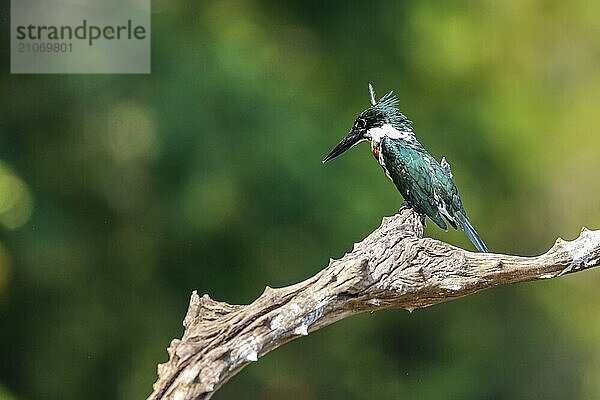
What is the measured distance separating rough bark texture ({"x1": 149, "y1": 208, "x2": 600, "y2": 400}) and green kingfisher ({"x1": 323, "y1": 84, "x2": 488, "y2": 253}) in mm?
49

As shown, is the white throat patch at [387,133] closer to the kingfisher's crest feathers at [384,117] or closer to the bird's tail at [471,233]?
the kingfisher's crest feathers at [384,117]

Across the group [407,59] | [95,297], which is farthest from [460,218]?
[95,297]

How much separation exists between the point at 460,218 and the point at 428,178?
0.21 feet

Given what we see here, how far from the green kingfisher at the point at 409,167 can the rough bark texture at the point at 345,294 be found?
5 centimetres

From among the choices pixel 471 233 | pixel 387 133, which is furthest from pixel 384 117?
pixel 471 233

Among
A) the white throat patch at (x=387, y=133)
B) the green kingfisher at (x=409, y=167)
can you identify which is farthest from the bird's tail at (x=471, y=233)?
the white throat patch at (x=387, y=133)

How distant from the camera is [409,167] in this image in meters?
1.09

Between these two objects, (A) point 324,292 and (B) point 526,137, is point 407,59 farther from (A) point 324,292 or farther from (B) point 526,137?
(A) point 324,292

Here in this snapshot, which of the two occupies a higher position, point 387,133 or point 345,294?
point 387,133

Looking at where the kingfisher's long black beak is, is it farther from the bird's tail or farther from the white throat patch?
the bird's tail

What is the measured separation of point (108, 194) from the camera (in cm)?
217

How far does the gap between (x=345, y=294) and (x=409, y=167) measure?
0.60ft

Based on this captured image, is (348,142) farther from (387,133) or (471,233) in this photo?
(471,233)

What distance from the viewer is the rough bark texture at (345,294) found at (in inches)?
38.4
